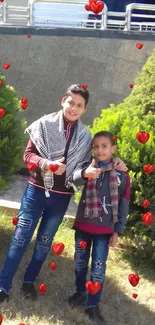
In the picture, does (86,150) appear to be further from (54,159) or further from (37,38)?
(37,38)

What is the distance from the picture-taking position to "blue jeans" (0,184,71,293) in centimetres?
383

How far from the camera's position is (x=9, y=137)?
4555 mm

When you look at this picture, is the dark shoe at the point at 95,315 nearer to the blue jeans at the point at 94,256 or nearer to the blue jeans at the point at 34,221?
the blue jeans at the point at 94,256

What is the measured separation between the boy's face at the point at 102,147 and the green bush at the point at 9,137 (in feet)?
3.08

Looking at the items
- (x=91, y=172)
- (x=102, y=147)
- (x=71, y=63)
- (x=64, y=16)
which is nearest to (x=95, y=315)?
(x=91, y=172)

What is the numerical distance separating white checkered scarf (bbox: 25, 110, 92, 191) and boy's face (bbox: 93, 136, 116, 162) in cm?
10

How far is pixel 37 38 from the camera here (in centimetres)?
870

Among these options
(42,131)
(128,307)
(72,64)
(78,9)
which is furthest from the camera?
(78,9)

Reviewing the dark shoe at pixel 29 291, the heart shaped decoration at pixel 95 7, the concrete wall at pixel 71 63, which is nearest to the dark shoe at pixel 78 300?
the dark shoe at pixel 29 291

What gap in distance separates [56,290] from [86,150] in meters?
1.23

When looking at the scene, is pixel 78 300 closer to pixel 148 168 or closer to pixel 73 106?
pixel 148 168

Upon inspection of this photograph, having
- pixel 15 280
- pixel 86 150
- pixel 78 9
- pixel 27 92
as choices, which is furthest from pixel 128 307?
pixel 78 9

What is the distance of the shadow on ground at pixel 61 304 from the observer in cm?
395

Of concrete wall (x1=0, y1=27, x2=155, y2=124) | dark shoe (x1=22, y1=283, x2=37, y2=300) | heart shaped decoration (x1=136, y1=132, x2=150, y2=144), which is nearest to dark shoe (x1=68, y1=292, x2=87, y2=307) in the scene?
dark shoe (x1=22, y1=283, x2=37, y2=300)
